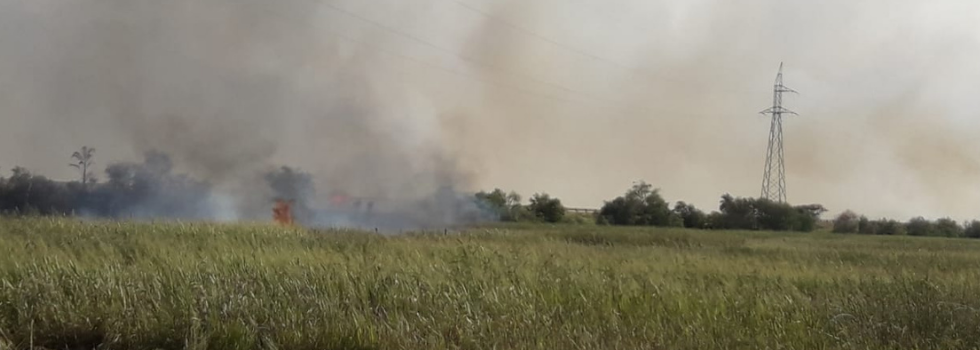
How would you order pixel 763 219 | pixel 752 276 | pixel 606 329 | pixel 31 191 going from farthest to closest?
pixel 763 219
pixel 31 191
pixel 752 276
pixel 606 329

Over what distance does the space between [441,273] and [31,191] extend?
2369 centimetres

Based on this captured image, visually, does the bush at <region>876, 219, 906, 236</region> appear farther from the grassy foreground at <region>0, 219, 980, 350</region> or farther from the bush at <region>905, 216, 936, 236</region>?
the grassy foreground at <region>0, 219, 980, 350</region>

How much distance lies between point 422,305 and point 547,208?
159 feet

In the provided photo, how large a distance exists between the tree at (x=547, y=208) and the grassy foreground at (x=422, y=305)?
141ft

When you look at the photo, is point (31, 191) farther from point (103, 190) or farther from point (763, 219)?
point (763, 219)

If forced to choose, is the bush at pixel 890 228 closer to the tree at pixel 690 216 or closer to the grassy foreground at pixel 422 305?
the tree at pixel 690 216

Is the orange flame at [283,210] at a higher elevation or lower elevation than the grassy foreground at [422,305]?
higher

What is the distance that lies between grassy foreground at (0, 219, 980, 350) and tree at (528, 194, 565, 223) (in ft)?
141

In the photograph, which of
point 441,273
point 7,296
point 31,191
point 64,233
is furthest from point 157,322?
point 31,191

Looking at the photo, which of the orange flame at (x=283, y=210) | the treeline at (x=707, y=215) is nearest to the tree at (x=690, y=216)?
the treeline at (x=707, y=215)

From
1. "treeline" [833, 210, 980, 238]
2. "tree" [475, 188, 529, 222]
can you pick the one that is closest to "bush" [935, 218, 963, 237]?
"treeline" [833, 210, 980, 238]

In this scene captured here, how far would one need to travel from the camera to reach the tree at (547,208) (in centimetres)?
5538

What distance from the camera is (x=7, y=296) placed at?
7.66 meters

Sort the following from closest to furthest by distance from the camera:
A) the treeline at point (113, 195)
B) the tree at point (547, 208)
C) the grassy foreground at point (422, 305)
→ the grassy foreground at point (422, 305) < the treeline at point (113, 195) < the tree at point (547, 208)
